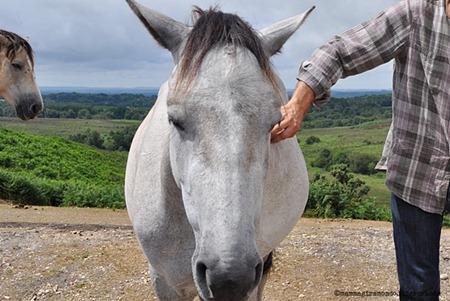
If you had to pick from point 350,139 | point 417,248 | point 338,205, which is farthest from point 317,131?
point 417,248

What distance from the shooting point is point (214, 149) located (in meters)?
1.67

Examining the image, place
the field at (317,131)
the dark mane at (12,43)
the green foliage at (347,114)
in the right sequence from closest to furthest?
the dark mane at (12,43) < the field at (317,131) < the green foliage at (347,114)

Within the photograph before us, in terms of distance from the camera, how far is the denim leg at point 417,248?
2.16 m

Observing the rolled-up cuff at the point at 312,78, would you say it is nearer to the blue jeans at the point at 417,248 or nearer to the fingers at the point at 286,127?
the fingers at the point at 286,127

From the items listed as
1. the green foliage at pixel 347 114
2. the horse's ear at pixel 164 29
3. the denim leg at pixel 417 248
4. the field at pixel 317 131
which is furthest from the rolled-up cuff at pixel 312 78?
the green foliage at pixel 347 114

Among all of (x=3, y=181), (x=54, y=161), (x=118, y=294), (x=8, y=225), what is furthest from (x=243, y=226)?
(x=54, y=161)

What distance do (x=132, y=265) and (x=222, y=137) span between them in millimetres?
3979

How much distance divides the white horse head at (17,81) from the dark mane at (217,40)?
6182 millimetres

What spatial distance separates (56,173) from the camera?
14523 millimetres

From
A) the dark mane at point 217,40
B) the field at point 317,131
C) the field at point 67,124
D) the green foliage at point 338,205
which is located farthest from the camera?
the field at point 67,124

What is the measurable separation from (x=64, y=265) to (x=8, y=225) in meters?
2.53

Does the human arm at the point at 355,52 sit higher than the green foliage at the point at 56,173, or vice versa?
the human arm at the point at 355,52

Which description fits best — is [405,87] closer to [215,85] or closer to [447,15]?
[447,15]

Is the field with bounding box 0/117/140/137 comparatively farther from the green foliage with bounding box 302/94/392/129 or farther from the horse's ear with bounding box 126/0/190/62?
the horse's ear with bounding box 126/0/190/62
